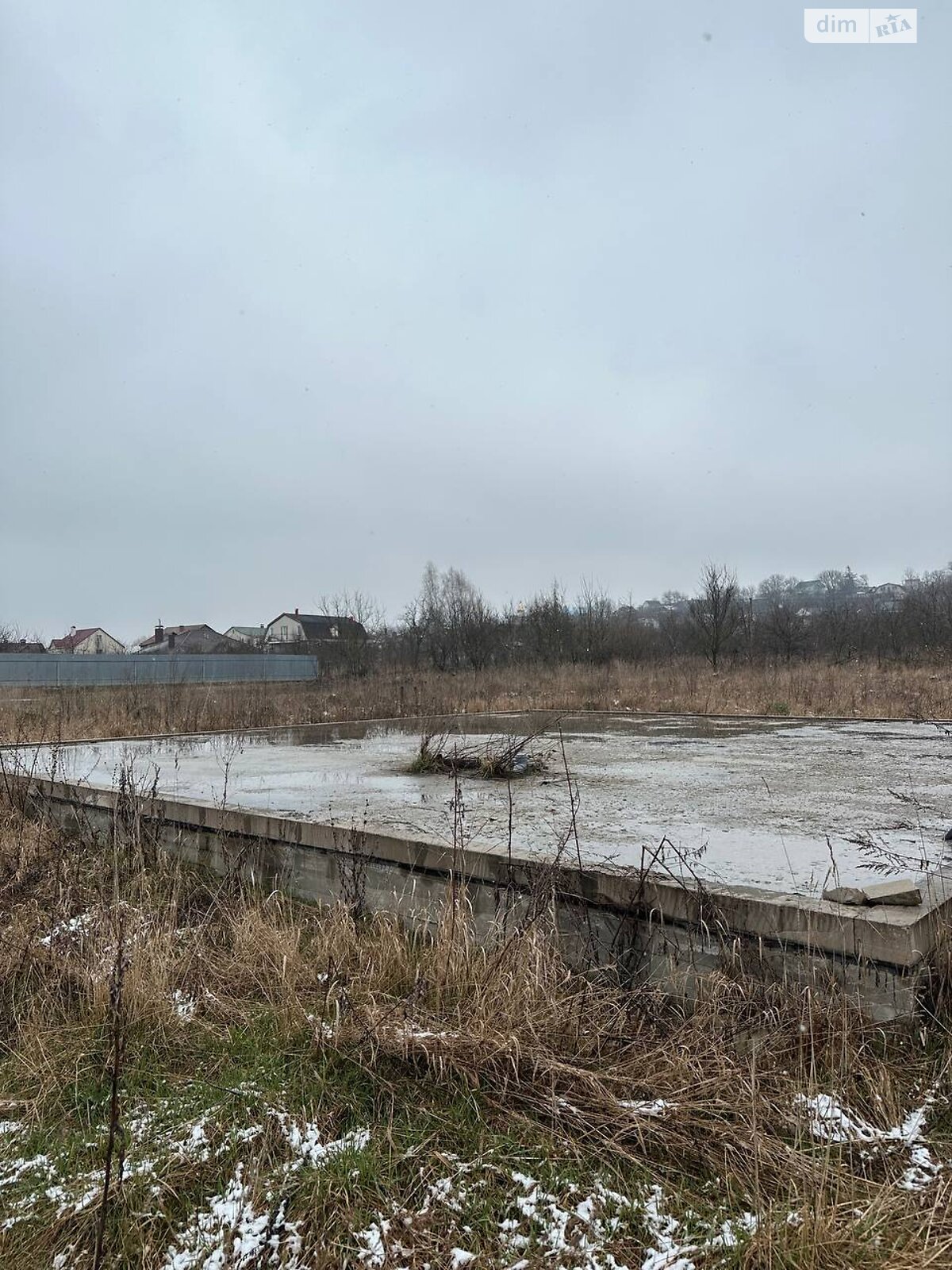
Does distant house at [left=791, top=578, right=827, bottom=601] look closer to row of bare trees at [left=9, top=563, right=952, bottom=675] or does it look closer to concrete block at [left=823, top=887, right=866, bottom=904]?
row of bare trees at [left=9, top=563, right=952, bottom=675]

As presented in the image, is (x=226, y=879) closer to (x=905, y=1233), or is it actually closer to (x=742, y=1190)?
(x=742, y=1190)

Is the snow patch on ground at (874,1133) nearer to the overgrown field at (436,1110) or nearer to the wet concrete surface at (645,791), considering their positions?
the overgrown field at (436,1110)

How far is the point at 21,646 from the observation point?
39.7 meters

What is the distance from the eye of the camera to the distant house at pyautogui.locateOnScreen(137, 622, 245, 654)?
46.7 m

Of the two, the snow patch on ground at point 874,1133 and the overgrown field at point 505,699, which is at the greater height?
the overgrown field at point 505,699

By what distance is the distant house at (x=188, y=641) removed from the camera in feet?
153

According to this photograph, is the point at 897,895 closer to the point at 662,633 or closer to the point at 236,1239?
the point at 236,1239

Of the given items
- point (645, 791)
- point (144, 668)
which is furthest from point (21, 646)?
point (645, 791)

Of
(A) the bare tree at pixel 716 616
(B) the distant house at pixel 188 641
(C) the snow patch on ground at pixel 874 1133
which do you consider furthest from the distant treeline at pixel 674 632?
(C) the snow patch on ground at pixel 874 1133

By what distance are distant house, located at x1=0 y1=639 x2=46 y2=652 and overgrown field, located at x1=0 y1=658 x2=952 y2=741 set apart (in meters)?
23.4

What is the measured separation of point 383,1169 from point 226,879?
7.87 feet

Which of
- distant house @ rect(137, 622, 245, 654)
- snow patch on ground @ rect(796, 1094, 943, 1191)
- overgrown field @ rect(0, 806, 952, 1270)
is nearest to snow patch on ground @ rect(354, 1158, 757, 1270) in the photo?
overgrown field @ rect(0, 806, 952, 1270)

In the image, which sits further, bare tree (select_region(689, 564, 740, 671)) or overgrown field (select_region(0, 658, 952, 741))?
bare tree (select_region(689, 564, 740, 671))

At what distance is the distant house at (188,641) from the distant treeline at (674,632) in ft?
47.5
